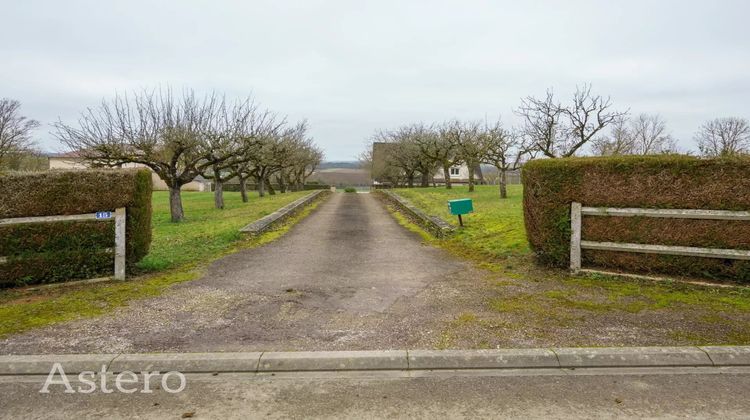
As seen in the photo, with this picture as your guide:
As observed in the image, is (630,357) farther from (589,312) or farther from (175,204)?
(175,204)

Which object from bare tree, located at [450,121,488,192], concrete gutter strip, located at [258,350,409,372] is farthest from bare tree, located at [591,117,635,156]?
concrete gutter strip, located at [258,350,409,372]

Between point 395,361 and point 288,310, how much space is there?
2.14 metres

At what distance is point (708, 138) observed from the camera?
5369 centimetres

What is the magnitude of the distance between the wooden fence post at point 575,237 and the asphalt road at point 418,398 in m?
3.61

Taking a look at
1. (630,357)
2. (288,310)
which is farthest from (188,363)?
(630,357)

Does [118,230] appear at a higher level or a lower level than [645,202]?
lower

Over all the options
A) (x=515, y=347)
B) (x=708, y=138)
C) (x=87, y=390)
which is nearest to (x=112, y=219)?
(x=87, y=390)

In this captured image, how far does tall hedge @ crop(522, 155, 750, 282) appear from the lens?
6.73 meters

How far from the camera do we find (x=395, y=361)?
13.9ft

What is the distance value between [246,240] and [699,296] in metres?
9.65

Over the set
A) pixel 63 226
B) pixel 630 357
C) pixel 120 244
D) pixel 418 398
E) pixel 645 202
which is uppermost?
pixel 645 202

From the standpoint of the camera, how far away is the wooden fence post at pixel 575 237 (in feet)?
24.8

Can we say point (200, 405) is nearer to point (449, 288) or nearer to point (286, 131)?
point (449, 288)

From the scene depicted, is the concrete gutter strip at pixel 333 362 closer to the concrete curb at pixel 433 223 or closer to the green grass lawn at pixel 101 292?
the green grass lawn at pixel 101 292
